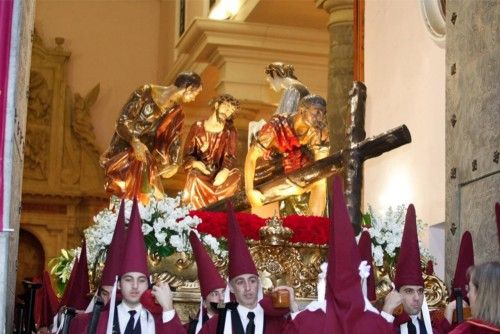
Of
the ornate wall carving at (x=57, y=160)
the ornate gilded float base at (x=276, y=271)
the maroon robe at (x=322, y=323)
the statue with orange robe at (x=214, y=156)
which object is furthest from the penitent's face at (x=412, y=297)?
the ornate wall carving at (x=57, y=160)

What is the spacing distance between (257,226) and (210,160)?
467 cm

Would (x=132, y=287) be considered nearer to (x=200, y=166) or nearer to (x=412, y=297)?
(x=412, y=297)

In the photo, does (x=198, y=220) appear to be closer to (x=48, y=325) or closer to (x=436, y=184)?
(x=48, y=325)

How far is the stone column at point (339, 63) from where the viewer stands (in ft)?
48.8

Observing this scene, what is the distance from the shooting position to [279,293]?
660 centimetres

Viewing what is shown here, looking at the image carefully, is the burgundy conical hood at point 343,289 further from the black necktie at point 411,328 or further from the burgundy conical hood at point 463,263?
the burgundy conical hood at point 463,263

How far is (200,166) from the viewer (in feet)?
44.7

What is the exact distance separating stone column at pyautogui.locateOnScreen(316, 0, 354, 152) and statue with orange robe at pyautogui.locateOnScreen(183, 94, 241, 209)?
139cm

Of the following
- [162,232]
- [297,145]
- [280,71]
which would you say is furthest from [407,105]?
[162,232]

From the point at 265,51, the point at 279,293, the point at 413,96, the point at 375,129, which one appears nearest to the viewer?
the point at 279,293

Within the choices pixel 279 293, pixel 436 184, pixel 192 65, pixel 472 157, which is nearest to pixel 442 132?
pixel 436 184

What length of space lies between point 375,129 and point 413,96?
3.24 feet

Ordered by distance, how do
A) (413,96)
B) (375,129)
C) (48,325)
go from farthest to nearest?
(375,129)
(413,96)
(48,325)

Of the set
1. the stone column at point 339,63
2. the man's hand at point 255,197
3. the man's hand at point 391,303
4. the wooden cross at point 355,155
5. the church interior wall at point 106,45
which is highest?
the church interior wall at point 106,45
